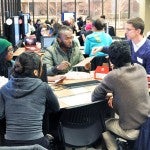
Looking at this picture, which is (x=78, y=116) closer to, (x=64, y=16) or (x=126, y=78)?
(x=126, y=78)

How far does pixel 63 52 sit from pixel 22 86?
5.42ft

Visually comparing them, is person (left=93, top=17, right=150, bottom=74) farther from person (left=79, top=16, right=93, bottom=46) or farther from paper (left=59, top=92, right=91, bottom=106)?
person (left=79, top=16, right=93, bottom=46)

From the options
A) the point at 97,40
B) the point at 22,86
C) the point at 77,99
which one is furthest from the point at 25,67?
the point at 97,40

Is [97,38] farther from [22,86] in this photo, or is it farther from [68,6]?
[68,6]

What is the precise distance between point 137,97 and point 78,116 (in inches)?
18.5

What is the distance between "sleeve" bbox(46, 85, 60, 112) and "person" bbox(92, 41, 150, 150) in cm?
34

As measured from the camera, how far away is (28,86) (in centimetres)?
237

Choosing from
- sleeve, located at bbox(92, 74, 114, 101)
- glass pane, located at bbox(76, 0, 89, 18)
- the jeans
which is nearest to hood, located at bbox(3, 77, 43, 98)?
sleeve, located at bbox(92, 74, 114, 101)

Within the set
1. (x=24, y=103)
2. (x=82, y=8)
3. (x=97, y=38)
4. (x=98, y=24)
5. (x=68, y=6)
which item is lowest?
(x=24, y=103)

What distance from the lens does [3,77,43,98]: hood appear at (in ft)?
7.73

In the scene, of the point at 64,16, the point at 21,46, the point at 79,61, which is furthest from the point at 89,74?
the point at 64,16

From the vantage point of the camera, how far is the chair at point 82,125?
104 inches

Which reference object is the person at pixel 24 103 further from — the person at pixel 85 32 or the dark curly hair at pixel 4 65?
the person at pixel 85 32

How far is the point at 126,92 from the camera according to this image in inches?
102
